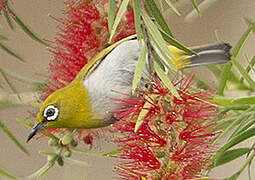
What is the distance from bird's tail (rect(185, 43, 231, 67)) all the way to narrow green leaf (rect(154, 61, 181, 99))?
24cm

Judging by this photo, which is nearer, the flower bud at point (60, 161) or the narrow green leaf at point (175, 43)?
the narrow green leaf at point (175, 43)

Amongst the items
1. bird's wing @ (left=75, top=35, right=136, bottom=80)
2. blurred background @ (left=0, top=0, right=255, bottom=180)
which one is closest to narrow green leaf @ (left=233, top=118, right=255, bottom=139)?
bird's wing @ (left=75, top=35, right=136, bottom=80)

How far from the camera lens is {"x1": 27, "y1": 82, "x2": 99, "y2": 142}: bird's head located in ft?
2.36

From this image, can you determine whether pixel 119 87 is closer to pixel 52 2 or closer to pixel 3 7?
pixel 3 7

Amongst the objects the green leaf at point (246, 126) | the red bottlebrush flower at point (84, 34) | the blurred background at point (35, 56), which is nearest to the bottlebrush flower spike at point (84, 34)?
the red bottlebrush flower at point (84, 34)

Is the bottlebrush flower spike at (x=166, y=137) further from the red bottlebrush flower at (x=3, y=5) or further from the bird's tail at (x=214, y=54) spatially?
the red bottlebrush flower at (x=3, y=5)

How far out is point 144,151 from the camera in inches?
21.8

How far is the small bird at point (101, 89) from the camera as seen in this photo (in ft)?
2.40

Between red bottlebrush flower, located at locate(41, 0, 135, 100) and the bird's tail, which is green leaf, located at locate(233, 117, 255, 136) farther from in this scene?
red bottlebrush flower, located at locate(41, 0, 135, 100)

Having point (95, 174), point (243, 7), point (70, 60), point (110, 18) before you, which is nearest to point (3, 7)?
point (70, 60)

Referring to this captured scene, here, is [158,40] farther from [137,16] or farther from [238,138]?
[238,138]

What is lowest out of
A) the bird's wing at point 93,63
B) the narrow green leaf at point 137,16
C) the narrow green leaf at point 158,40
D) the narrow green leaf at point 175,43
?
the bird's wing at point 93,63

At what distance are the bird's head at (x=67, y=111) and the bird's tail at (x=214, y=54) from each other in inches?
7.1

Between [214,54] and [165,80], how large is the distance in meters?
0.27
